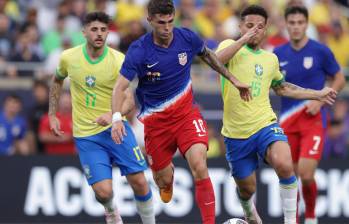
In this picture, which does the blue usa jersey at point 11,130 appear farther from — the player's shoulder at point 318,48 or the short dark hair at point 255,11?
the short dark hair at point 255,11

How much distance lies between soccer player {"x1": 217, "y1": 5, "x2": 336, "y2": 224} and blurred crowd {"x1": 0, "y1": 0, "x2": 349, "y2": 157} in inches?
217

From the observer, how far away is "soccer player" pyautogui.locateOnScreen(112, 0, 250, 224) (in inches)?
544

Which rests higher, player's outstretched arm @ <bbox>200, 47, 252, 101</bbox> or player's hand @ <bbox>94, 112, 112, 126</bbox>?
player's outstretched arm @ <bbox>200, 47, 252, 101</bbox>

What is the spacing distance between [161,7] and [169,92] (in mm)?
1172

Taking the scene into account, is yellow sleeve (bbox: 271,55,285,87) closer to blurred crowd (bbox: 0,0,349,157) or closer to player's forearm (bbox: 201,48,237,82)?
player's forearm (bbox: 201,48,237,82)

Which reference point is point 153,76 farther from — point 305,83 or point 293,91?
point 305,83

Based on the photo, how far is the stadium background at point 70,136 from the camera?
1988cm

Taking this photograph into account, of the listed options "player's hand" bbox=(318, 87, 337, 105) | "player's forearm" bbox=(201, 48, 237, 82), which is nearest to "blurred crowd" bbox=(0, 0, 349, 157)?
"player's hand" bbox=(318, 87, 337, 105)

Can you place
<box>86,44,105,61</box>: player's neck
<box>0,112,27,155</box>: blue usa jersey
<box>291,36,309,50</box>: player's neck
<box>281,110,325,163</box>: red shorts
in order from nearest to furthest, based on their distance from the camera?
1. <box>86,44,105,61</box>: player's neck
2. <box>281,110,325,163</box>: red shorts
3. <box>291,36,309,50</box>: player's neck
4. <box>0,112,27,155</box>: blue usa jersey

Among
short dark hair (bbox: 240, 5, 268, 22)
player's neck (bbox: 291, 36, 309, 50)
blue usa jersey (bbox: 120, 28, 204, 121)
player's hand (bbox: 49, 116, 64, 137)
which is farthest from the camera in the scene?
player's neck (bbox: 291, 36, 309, 50)

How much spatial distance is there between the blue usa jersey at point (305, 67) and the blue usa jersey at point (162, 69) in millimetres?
2471

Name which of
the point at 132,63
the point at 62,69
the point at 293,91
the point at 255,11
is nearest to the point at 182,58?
the point at 132,63

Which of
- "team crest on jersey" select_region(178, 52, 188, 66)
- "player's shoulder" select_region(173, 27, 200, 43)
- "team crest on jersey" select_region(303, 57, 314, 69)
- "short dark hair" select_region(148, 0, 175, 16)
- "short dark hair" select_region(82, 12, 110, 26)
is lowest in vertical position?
"team crest on jersey" select_region(303, 57, 314, 69)

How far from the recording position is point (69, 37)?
22.9 m
